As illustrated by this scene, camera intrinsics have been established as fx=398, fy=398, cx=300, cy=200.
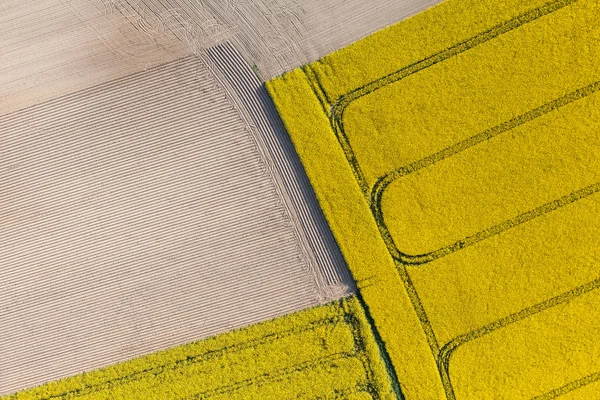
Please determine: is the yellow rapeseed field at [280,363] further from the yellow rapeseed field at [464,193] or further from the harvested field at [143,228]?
the yellow rapeseed field at [464,193]

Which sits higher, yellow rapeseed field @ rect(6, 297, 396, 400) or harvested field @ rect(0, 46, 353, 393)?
harvested field @ rect(0, 46, 353, 393)

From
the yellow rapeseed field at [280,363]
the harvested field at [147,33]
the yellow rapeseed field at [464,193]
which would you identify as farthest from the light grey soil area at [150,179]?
the yellow rapeseed field at [464,193]

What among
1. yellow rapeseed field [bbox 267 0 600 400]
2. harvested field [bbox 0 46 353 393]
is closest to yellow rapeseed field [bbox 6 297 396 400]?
harvested field [bbox 0 46 353 393]

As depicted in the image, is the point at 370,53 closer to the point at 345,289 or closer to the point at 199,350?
the point at 345,289

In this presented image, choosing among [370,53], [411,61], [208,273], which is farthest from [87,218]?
[411,61]

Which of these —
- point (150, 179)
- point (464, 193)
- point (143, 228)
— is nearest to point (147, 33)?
point (150, 179)

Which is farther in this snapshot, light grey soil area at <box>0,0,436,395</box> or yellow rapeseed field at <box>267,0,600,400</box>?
light grey soil area at <box>0,0,436,395</box>

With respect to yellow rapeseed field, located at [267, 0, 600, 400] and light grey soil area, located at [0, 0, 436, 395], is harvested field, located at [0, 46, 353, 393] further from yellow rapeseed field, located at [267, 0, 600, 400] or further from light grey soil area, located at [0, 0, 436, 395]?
yellow rapeseed field, located at [267, 0, 600, 400]
